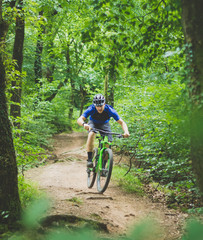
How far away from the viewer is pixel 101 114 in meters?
5.55

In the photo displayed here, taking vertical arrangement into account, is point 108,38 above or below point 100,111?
above

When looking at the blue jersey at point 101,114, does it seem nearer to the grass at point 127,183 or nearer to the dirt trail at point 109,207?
the dirt trail at point 109,207

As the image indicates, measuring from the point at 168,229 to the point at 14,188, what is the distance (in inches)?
102

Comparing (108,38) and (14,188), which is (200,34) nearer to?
(108,38)

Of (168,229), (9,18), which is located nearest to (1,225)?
(168,229)

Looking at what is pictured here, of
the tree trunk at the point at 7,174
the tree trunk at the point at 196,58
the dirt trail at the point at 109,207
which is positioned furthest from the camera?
the dirt trail at the point at 109,207

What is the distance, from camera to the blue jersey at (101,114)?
5445 mm

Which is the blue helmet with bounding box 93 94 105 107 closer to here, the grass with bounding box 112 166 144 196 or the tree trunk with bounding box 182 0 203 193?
the grass with bounding box 112 166 144 196

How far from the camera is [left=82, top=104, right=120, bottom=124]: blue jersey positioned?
5.45 metres

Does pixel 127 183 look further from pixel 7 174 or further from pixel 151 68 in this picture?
pixel 7 174

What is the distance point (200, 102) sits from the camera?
180cm

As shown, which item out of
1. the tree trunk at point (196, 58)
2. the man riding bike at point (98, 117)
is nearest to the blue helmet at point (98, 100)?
the man riding bike at point (98, 117)

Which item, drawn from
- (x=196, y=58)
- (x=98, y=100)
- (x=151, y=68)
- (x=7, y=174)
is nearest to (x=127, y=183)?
(x=98, y=100)

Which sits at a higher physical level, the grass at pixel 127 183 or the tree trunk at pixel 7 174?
the tree trunk at pixel 7 174
